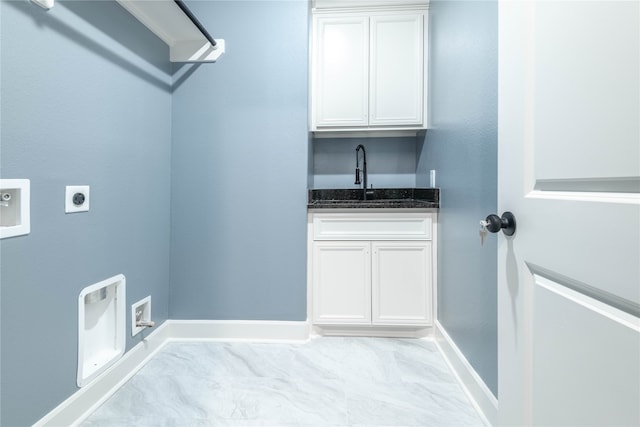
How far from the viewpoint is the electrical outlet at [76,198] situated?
1.22m

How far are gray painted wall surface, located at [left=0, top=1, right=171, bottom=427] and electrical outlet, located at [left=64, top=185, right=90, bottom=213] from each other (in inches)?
0.9

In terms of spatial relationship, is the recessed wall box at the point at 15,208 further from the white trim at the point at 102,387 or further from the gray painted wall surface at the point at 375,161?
the gray painted wall surface at the point at 375,161

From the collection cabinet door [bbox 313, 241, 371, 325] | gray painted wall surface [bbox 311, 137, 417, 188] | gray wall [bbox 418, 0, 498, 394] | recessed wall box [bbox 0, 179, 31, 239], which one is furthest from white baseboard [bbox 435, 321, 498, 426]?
recessed wall box [bbox 0, 179, 31, 239]

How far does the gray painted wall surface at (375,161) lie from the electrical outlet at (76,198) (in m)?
1.68

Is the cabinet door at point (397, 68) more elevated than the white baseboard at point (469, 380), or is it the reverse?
the cabinet door at point (397, 68)

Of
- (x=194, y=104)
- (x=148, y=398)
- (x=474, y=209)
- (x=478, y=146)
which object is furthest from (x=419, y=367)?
(x=194, y=104)

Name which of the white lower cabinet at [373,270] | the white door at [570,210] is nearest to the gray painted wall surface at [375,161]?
the white lower cabinet at [373,270]

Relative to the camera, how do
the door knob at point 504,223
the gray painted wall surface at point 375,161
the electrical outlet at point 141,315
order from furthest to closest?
the gray painted wall surface at point 375,161 < the electrical outlet at point 141,315 < the door knob at point 504,223

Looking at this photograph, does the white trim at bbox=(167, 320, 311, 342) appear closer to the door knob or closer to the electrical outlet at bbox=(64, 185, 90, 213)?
the electrical outlet at bbox=(64, 185, 90, 213)

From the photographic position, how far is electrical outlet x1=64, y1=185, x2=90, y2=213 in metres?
1.22

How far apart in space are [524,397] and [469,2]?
165cm

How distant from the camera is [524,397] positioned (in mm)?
759

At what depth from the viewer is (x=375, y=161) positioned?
2.68m

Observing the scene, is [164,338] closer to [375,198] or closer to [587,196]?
[375,198]
